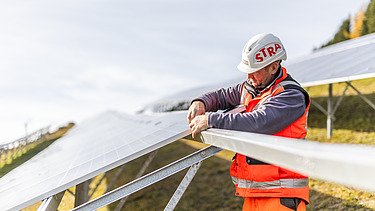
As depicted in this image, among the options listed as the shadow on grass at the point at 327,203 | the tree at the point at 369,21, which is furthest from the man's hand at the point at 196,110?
the tree at the point at 369,21

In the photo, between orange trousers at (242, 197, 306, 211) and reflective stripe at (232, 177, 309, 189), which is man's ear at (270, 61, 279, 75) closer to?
reflective stripe at (232, 177, 309, 189)

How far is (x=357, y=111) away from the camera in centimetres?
1444

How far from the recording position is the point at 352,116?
1411 centimetres

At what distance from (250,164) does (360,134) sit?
913 cm

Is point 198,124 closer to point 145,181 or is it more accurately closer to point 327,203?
point 145,181

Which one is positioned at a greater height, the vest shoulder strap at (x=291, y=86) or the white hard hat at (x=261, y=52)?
the white hard hat at (x=261, y=52)

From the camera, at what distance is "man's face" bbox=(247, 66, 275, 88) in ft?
12.3

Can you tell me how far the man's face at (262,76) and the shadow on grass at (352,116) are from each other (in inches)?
363

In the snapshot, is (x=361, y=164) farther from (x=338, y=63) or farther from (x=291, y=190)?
(x=338, y=63)

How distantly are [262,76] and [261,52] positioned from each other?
217mm

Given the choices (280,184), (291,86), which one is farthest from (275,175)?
(291,86)

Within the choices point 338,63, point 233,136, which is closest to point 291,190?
point 233,136

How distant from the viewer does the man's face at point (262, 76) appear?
3.74m

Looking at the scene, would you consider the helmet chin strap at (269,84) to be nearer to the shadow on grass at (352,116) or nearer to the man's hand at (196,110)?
the man's hand at (196,110)
